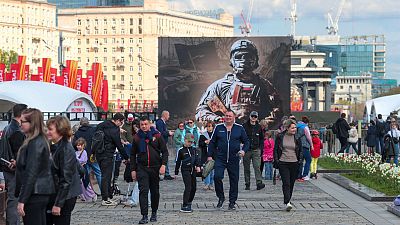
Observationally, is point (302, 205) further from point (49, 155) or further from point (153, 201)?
point (49, 155)

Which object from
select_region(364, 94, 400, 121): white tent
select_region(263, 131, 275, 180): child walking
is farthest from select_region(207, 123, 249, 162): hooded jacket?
select_region(364, 94, 400, 121): white tent

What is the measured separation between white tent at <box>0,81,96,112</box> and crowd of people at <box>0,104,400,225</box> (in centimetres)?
2221

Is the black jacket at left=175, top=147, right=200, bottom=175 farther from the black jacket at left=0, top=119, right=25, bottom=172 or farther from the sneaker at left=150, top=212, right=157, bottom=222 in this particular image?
the black jacket at left=0, top=119, right=25, bottom=172

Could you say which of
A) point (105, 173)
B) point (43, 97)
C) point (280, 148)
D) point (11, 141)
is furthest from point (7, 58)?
point (11, 141)

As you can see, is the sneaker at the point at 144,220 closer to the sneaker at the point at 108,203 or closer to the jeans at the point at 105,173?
the jeans at the point at 105,173

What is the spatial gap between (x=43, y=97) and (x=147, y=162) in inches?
1383

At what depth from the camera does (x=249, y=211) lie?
18359 mm

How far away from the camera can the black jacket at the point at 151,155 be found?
16578mm

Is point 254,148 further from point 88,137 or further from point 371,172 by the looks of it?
point 88,137

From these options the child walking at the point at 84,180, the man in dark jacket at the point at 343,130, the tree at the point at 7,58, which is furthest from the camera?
the tree at the point at 7,58

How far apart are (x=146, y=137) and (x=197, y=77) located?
→ 1171 inches

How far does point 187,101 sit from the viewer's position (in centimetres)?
4628

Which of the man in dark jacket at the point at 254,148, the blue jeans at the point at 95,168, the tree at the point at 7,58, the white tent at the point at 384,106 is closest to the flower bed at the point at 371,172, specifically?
the man in dark jacket at the point at 254,148

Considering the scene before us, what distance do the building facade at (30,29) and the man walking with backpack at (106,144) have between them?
478ft
